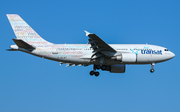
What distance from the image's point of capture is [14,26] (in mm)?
48656

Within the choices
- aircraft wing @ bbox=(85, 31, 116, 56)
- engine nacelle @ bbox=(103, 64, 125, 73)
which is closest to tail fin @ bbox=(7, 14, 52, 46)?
aircraft wing @ bbox=(85, 31, 116, 56)

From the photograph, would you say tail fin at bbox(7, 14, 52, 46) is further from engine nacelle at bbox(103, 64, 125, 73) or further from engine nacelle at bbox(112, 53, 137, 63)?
engine nacelle at bbox(112, 53, 137, 63)

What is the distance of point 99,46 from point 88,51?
2507 millimetres

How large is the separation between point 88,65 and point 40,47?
822 cm

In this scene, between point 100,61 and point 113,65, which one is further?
point 113,65

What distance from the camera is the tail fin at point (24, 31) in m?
48.3

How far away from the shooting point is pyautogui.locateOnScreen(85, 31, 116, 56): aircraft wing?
43338 millimetres

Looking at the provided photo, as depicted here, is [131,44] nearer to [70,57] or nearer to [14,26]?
[70,57]

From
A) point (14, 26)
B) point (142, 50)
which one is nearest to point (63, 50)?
point (14, 26)

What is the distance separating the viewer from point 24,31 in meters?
48.8

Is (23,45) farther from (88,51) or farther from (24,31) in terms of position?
(88,51)

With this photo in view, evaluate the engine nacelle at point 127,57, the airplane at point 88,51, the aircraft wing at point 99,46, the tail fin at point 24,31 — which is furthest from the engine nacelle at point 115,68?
the tail fin at point 24,31

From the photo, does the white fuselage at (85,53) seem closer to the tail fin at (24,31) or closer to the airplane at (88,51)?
the airplane at (88,51)

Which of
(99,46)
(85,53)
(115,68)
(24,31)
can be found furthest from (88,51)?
(24,31)
